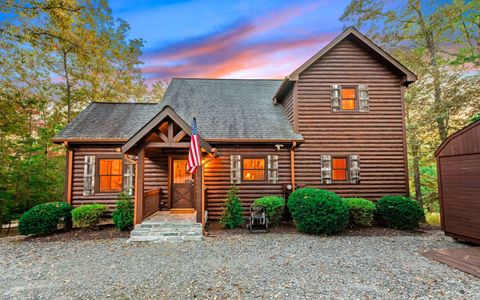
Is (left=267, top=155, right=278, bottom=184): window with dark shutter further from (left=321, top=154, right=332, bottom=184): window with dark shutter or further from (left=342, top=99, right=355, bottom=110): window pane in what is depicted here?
(left=342, top=99, right=355, bottom=110): window pane

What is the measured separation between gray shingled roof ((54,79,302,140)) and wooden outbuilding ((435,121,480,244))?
15.0 feet

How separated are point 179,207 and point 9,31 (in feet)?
26.8

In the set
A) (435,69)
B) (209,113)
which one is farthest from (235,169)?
(435,69)

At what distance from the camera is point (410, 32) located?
1176cm

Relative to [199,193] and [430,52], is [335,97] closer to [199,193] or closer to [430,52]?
[430,52]

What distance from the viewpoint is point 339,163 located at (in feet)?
30.8

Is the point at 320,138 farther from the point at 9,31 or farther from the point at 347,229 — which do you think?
the point at 9,31

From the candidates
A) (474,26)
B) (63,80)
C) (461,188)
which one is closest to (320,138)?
(461,188)

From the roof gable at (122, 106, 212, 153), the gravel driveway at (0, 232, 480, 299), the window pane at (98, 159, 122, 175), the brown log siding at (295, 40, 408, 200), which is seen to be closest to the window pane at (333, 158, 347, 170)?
the brown log siding at (295, 40, 408, 200)

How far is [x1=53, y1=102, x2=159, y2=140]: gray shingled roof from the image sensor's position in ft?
29.0

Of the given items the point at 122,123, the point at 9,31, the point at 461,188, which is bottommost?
the point at 461,188

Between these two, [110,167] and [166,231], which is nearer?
[166,231]

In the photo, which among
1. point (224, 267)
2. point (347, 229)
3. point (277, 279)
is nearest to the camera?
point (277, 279)

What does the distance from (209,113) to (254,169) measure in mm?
3380
